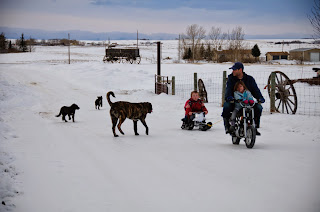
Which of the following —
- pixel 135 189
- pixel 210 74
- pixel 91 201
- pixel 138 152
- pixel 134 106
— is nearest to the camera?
pixel 91 201

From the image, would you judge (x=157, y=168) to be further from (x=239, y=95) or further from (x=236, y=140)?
(x=236, y=140)

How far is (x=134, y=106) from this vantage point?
30.8 ft

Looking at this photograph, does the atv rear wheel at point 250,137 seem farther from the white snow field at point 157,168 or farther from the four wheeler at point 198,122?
the four wheeler at point 198,122

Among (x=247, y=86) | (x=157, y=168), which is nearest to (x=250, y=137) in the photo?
(x=247, y=86)

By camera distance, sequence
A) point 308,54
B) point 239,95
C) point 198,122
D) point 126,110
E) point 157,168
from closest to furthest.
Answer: point 157,168, point 239,95, point 126,110, point 198,122, point 308,54

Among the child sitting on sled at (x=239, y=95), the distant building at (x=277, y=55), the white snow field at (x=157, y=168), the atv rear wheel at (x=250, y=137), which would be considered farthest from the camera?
the distant building at (x=277, y=55)

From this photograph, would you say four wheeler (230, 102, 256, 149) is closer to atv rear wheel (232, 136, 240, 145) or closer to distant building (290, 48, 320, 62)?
atv rear wheel (232, 136, 240, 145)

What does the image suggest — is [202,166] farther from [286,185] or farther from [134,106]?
[134,106]

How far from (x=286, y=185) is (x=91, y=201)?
2.80 metres

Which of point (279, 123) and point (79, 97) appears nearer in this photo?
point (279, 123)

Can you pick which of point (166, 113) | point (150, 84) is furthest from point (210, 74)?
point (166, 113)

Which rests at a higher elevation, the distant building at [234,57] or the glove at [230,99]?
the distant building at [234,57]

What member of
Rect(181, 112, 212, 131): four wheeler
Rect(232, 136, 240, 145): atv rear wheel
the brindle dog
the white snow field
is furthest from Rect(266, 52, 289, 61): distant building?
Rect(232, 136, 240, 145): atv rear wheel

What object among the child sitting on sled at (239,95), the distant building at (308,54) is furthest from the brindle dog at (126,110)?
the distant building at (308,54)
